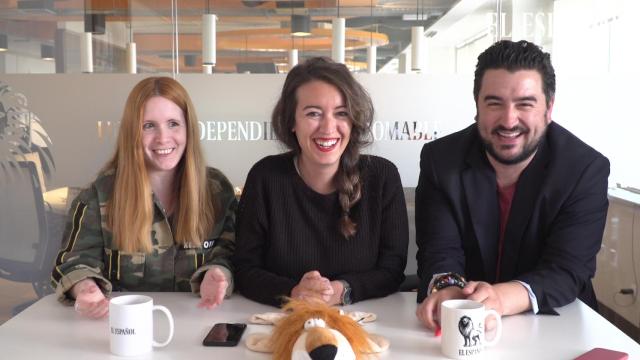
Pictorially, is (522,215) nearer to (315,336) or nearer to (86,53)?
(315,336)

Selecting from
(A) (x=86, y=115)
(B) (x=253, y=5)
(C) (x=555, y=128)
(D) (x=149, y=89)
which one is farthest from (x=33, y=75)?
(C) (x=555, y=128)

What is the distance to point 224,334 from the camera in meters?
1.32

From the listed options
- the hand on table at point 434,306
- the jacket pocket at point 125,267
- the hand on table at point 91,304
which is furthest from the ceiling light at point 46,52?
the hand on table at point 434,306

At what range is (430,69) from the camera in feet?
11.0

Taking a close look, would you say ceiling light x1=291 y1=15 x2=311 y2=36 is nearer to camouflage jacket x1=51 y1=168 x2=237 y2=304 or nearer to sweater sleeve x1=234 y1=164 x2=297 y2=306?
sweater sleeve x1=234 y1=164 x2=297 y2=306

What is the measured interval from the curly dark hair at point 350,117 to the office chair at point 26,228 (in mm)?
2066

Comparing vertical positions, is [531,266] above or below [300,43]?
below

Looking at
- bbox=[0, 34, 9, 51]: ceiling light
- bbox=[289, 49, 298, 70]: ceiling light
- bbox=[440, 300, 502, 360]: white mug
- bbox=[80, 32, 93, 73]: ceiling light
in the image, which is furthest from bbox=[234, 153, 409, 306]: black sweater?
bbox=[0, 34, 9, 51]: ceiling light

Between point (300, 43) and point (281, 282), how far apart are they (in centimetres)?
201

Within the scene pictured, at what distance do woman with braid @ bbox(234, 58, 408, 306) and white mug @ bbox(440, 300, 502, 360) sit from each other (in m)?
0.50

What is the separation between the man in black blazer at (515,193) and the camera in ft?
5.68

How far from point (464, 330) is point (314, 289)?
445 mm

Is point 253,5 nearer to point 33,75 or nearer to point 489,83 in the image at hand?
point 33,75

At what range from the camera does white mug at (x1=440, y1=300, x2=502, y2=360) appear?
119 cm
